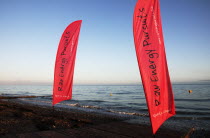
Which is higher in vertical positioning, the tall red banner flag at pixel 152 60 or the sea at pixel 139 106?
the tall red banner flag at pixel 152 60

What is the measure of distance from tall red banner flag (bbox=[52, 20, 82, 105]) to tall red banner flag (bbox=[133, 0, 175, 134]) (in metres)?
5.61

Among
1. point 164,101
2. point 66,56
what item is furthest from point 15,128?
point 164,101

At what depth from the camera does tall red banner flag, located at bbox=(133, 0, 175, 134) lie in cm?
365

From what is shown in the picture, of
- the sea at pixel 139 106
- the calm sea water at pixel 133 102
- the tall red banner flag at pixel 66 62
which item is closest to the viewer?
the tall red banner flag at pixel 66 62

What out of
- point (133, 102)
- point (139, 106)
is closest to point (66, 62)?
point (139, 106)

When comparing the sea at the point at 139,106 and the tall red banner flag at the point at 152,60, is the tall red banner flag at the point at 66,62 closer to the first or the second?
the sea at the point at 139,106

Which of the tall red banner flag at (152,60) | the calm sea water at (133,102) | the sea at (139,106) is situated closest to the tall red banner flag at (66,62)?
the sea at (139,106)

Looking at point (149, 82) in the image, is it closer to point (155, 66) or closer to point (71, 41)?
point (155, 66)

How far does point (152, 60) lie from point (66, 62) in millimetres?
5985

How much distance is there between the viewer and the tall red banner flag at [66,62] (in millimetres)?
8789

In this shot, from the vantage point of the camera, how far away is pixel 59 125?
263 inches

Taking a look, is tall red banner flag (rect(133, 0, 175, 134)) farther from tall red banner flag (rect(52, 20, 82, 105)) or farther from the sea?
tall red banner flag (rect(52, 20, 82, 105))

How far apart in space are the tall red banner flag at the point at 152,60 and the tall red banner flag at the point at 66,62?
561cm

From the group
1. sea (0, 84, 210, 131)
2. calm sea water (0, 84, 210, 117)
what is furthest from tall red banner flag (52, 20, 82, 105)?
calm sea water (0, 84, 210, 117)
